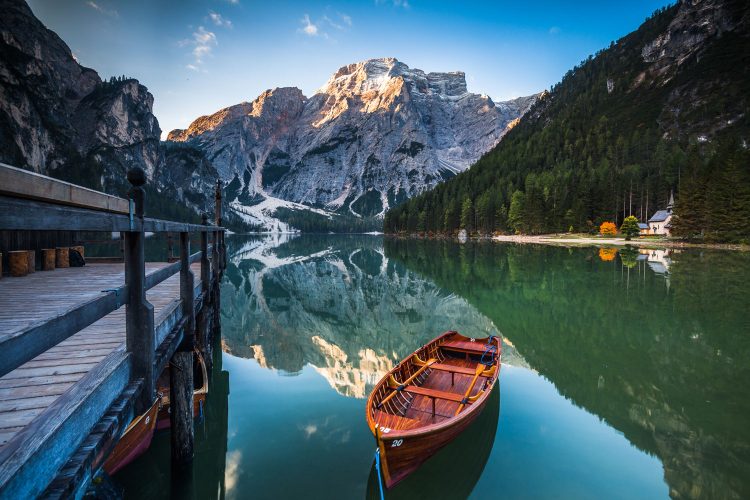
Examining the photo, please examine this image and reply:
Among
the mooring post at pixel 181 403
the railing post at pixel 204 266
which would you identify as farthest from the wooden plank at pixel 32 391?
the railing post at pixel 204 266

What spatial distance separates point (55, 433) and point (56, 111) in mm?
192555

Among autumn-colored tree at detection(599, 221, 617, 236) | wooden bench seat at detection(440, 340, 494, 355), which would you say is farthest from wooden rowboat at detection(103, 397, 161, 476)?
autumn-colored tree at detection(599, 221, 617, 236)

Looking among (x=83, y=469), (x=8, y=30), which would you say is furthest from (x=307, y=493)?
(x=8, y=30)

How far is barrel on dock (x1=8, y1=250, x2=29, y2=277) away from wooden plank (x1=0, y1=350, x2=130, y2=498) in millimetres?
12206

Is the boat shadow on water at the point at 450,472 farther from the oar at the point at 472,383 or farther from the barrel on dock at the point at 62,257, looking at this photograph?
the barrel on dock at the point at 62,257

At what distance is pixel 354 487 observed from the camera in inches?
327

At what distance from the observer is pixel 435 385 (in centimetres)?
1118

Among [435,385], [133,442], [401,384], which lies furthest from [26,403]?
[435,385]

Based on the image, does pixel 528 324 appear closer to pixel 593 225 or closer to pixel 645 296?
pixel 645 296

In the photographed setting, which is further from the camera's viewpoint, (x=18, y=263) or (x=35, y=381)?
(x=18, y=263)

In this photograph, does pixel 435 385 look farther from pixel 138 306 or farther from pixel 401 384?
pixel 138 306

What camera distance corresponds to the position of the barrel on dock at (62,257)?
55.2ft

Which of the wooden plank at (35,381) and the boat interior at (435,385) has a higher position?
the wooden plank at (35,381)

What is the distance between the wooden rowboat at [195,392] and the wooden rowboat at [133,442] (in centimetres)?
64
